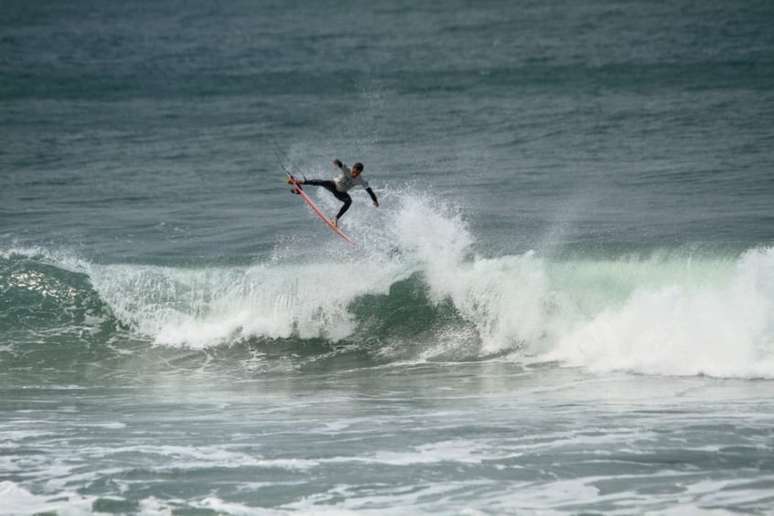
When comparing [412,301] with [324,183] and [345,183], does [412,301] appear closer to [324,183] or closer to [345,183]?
[345,183]

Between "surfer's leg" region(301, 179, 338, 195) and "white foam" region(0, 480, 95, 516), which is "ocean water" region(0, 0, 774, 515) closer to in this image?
"white foam" region(0, 480, 95, 516)

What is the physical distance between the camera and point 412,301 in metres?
19.9

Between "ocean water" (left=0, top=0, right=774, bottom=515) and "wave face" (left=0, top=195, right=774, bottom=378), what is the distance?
0.05 meters

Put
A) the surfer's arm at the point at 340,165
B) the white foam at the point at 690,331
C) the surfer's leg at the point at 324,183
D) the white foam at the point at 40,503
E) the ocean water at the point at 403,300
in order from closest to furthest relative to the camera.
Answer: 1. the white foam at the point at 40,503
2. the ocean water at the point at 403,300
3. the white foam at the point at 690,331
4. the surfer's arm at the point at 340,165
5. the surfer's leg at the point at 324,183

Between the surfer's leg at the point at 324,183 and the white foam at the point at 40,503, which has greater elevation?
the surfer's leg at the point at 324,183

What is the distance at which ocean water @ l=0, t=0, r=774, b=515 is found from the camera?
1173 cm

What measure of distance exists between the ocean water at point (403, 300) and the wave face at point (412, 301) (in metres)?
0.05

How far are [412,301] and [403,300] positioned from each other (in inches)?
5.9

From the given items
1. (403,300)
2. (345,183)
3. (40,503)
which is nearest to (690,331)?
(403,300)

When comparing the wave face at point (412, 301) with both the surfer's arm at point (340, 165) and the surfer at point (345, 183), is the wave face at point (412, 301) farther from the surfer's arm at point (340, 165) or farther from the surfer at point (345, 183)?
the surfer's arm at point (340, 165)

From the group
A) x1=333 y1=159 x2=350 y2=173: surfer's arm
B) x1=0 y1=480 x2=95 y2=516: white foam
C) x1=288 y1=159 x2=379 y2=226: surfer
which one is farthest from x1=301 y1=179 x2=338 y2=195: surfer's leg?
x1=0 y1=480 x2=95 y2=516: white foam

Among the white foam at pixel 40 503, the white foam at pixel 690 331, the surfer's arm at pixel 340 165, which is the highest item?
the surfer's arm at pixel 340 165

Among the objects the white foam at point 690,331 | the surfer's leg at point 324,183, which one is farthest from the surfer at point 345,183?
the white foam at point 690,331

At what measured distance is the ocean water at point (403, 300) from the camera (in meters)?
11.7
